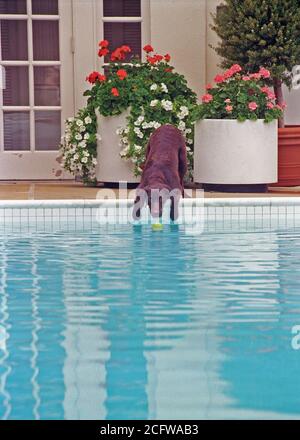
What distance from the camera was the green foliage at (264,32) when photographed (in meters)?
8.78

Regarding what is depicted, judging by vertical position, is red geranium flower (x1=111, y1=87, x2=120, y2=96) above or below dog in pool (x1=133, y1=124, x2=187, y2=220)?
above

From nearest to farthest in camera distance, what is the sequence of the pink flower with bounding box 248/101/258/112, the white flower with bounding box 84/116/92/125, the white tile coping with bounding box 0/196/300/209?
the white tile coping with bounding box 0/196/300/209
the pink flower with bounding box 248/101/258/112
the white flower with bounding box 84/116/92/125

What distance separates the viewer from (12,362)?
336 cm

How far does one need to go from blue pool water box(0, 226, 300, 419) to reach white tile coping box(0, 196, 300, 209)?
112 cm

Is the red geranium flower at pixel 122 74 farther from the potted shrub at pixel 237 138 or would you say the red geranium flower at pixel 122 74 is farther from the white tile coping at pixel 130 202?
the white tile coping at pixel 130 202

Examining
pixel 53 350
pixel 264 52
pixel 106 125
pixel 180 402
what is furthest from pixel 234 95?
pixel 180 402

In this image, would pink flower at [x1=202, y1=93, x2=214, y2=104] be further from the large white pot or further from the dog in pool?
the dog in pool

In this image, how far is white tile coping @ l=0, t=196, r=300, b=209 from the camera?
24.4 feet

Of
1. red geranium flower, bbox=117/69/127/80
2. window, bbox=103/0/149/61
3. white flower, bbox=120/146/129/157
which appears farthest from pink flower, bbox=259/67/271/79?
window, bbox=103/0/149/61

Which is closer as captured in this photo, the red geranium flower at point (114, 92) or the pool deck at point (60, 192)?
the pool deck at point (60, 192)

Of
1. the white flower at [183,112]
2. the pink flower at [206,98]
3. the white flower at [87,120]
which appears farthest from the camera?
the white flower at [87,120]

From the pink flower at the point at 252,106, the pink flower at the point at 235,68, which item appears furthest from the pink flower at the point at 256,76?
the pink flower at the point at 252,106

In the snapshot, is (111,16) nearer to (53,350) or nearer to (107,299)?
(107,299)

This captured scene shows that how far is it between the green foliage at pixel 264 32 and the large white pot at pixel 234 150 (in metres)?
0.62
